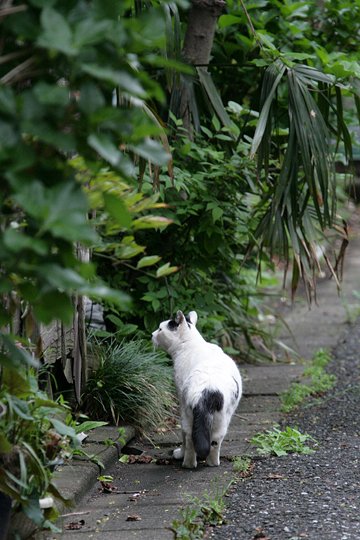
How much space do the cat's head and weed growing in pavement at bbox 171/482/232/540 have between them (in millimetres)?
1172

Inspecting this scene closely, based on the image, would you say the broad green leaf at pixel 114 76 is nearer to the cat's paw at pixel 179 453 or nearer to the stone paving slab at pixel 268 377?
the cat's paw at pixel 179 453

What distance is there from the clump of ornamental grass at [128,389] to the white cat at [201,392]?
1.38 feet

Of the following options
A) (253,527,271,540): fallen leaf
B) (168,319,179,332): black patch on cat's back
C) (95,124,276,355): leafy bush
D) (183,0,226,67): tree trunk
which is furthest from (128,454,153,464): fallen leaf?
(183,0,226,67): tree trunk

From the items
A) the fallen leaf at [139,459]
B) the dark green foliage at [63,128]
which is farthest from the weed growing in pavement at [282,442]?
the dark green foliage at [63,128]

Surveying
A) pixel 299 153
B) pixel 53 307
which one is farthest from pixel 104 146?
pixel 299 153

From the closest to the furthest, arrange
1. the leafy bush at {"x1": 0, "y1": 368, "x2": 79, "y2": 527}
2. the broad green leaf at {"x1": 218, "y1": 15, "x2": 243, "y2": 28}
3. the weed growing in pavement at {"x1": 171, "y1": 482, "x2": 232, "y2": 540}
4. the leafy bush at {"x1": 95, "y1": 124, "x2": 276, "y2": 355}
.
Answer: the leafy bush at {"x1": 0, "y1": 368, "x2": 79, "y2": 527}
the weed growing in pavement at {"x1": 171, "y1": 482, "x2": 232, "y2": 540}
the leafy bush at {"x1": 95, "y1": 124, "x2": 276, "y2": 355}
the broad green leaf at {"x1": 218, "y1": 15, "x2": 243, "y2": 28}

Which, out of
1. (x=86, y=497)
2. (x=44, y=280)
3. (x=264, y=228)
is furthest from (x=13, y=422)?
(x=264, y=228)

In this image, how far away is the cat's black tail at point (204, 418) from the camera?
4.43 m

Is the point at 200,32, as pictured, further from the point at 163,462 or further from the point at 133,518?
the point at 133,518

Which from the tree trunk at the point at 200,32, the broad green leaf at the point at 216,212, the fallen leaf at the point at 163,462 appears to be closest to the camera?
the fallen leaf at the point at 163,462

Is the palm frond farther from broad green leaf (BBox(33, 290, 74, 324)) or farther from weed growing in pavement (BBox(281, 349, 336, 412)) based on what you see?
broad green leaf (BBox(33, 290, 74, 324))

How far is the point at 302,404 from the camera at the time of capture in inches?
246

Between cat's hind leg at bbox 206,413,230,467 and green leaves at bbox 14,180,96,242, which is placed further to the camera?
cat's hind leg at bbox 206,413,230,467

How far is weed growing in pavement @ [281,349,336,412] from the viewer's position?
246 inches
